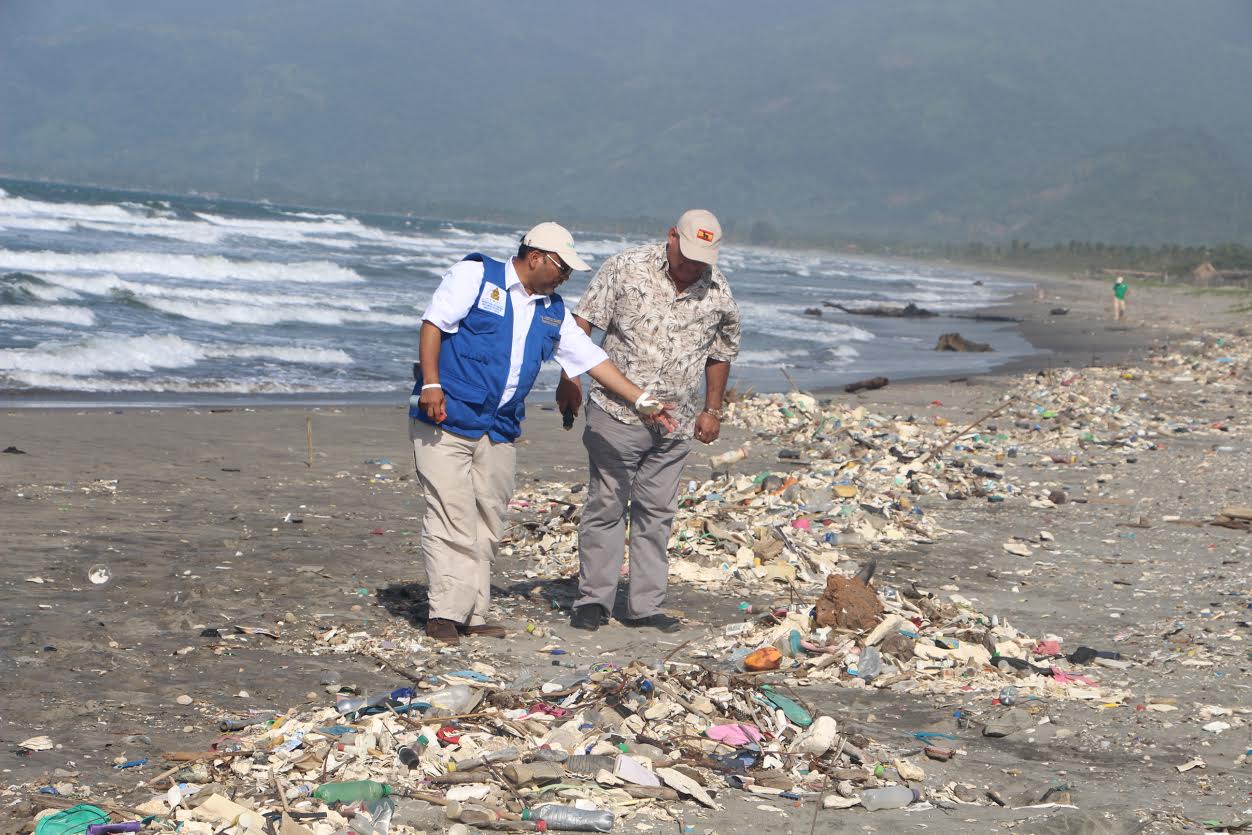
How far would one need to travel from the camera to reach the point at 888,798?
4.51 m

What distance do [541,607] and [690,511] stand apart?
210 cm

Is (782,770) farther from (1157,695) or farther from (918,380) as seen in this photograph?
(918,380)

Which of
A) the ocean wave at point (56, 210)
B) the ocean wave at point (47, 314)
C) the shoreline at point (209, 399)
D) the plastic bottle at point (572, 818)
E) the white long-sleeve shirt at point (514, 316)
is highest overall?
the white long-sleeve shirt at point (514, 316)

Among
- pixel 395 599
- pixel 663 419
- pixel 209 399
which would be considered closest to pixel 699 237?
Result: pixel 663 419

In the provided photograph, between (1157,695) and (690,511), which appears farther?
(690,511)

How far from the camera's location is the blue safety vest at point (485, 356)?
5672mm

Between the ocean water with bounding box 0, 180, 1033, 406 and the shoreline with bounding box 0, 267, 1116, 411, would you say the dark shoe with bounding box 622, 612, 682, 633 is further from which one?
the ocean water with bounding box 0, 180, 1033, 406

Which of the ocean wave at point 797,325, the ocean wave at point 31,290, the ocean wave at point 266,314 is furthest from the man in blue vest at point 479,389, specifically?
the ocean wave at point 797,325

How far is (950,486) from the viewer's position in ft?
34.4

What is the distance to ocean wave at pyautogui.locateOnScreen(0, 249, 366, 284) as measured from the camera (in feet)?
102

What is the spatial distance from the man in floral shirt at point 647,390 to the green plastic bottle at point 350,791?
2.17 meters

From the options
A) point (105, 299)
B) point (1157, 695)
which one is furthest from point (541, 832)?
point (105, 299)

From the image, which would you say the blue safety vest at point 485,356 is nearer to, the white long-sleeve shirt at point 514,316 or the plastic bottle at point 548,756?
the white long-sleeve shirt at point 514,316

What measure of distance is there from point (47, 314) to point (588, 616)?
1702 cm
